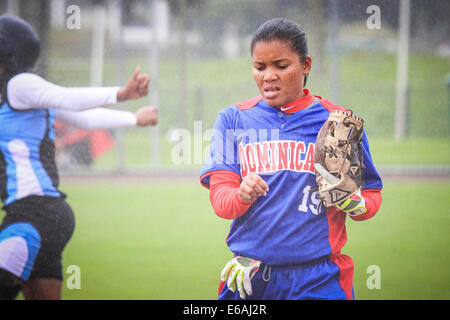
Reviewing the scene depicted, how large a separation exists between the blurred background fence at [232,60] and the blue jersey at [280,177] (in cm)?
102

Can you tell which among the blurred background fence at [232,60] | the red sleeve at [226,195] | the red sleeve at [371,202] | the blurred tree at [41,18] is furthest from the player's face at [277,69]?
the blurred tree at [41,18]

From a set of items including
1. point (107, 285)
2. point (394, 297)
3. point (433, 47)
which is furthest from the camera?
point (433, 47)

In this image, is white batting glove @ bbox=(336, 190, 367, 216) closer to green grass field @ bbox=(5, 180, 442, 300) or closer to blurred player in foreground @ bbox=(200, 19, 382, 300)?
blurred player in foreground @ bbox=(200, 19, 382, 300)

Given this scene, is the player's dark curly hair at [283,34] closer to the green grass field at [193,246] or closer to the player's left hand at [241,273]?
the player's left hand at [241,273]

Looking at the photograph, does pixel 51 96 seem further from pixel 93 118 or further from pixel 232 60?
pixel 232 60

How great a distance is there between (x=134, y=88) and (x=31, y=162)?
533 mm

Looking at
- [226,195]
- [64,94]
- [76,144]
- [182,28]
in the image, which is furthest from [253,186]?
[76,144]

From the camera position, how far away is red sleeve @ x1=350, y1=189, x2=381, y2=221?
5.38 feet

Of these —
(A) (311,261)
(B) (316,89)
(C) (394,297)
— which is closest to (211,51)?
(B) (316,89)

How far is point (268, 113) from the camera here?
169 cm

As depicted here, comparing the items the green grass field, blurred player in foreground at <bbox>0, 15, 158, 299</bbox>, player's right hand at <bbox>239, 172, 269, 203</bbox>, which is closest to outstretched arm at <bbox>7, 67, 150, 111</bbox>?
blurred player in foreground at <bbox>0, 15, 158, 299</bbox>

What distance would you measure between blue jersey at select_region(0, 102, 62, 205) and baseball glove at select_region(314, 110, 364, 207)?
1177mm
